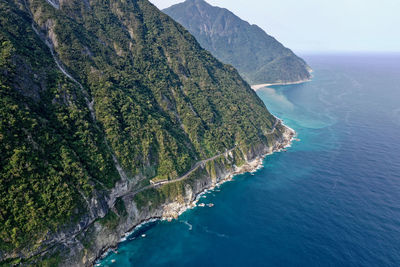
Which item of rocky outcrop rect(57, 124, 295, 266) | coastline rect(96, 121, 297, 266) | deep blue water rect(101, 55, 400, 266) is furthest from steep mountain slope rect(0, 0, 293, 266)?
deep blue water rect(101, 55, 400, 266)

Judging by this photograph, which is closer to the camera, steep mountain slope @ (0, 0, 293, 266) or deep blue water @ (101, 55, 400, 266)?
steep mountain slope @ (0, 0, 293, 266)

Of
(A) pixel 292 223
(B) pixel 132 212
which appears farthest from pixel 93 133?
(A) pixel 292 223

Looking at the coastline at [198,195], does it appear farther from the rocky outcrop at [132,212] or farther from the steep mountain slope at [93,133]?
the steep mountain slope at [93,133]

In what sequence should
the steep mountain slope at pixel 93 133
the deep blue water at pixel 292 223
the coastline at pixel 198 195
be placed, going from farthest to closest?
the coastline at pixel 198 195
the deep blue water at pixel 292 223
the steep mountain slope at pixel 93 133

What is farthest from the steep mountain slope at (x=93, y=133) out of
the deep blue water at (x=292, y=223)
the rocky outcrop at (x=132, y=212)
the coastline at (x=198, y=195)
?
the deep blue water at (x=292, y=223)

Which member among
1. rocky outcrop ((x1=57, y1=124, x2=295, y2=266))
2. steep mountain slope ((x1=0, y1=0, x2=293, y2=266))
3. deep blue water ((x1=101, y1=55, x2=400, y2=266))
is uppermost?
steep mountain slope ((x1=0, y1=0, x2=293, y2=266))

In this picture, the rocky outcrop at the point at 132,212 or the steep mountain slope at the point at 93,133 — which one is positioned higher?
the steep mountain slope at the point at 93,133

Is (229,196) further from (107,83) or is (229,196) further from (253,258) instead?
(107,83)

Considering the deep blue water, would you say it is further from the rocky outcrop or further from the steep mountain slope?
the steep mountain slope

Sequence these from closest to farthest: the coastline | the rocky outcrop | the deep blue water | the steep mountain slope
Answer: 1. the steep mountain slope
2. the rocky outcrop
3. the deep blue water
4. the coastline

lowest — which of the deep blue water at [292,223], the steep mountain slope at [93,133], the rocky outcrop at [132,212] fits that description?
the deep blue water at [292,223]
